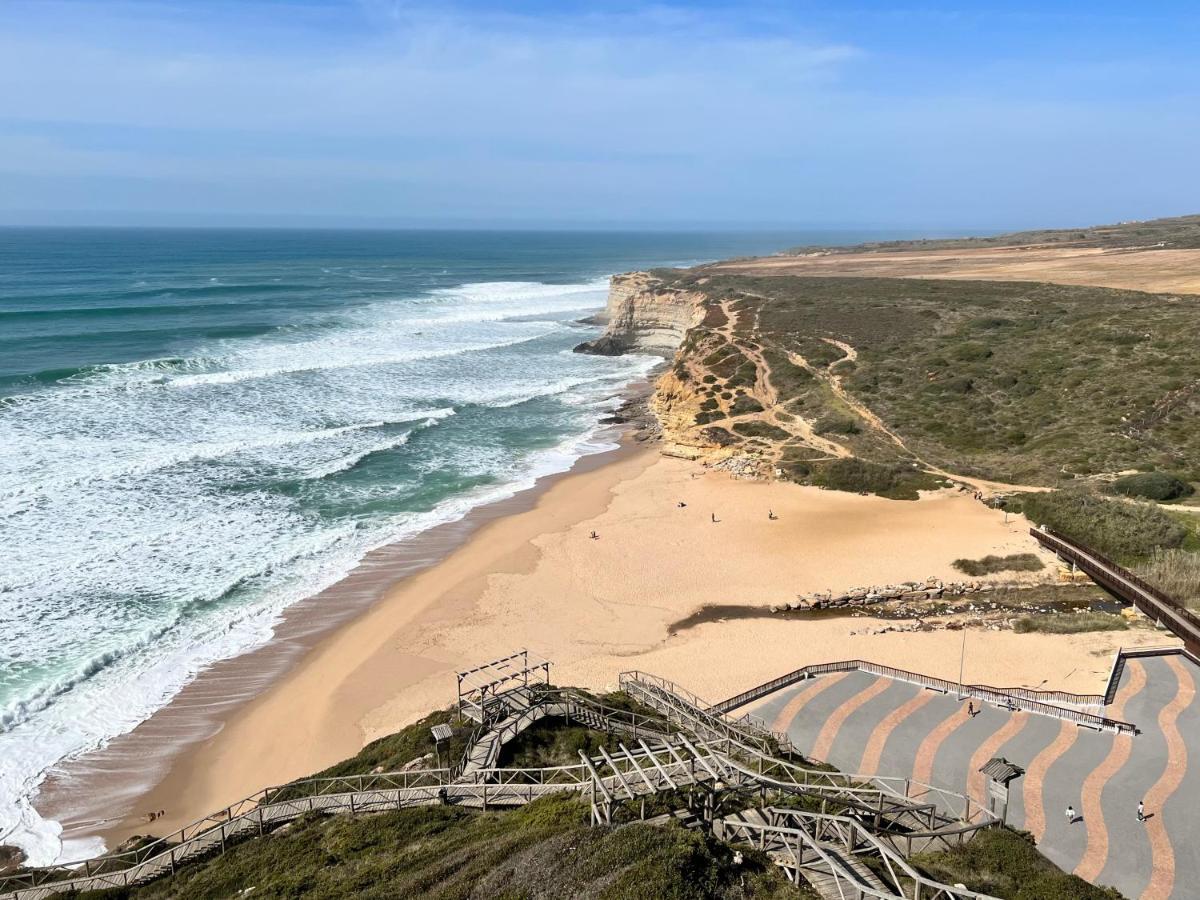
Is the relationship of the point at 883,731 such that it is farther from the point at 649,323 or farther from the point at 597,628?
the point at 649,323

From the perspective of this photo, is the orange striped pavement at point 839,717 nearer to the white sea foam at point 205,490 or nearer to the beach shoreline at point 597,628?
the beach shoreline at point 597,628

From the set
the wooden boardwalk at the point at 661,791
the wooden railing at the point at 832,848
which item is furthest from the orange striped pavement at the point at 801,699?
the wooden railing at the point at 832,848

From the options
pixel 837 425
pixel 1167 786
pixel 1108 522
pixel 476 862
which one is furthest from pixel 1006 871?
pixel 837 425

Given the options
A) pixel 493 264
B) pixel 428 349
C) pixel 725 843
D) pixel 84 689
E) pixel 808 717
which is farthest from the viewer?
pixel 493 264

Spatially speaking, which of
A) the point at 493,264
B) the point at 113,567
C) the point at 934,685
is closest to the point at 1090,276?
the point at 934,685

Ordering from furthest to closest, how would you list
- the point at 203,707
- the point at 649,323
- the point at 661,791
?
the point at 649,323
the point at 203,707
the point at 661,791

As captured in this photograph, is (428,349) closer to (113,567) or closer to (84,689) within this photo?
(113,567)
